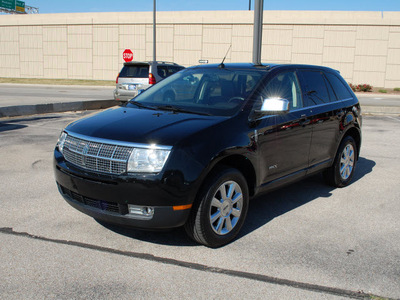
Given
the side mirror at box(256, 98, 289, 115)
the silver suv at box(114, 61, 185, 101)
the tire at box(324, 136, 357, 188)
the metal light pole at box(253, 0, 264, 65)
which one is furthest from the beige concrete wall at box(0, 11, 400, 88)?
the side mirror at box(256, 98, 289, 115)

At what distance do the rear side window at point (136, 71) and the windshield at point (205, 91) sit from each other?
10605 millimetres

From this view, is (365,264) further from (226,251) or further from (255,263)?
(226,251)

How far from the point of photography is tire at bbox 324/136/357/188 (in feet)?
19.3

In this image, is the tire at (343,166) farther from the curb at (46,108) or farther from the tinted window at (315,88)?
the curb at (46,108)

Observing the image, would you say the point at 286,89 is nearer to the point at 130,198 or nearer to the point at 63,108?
the point at 130,198

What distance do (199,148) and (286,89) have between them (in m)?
1.80

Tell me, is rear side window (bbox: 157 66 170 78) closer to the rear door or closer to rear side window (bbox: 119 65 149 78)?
rear side window (bbox: 119 65 149 78)

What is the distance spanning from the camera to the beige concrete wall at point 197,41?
126 ft

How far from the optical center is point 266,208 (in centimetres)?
505

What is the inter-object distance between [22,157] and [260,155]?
15.8 feet

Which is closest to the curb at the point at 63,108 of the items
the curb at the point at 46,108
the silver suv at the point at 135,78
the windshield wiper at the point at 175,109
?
the curb at the point at 46,108

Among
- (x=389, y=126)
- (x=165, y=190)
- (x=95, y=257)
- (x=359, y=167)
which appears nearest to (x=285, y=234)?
(x=165, y=190)

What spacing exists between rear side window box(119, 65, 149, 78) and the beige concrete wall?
25577mm

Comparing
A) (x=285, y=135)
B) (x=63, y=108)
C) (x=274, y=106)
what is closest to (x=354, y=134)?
(x=285, y=135)
